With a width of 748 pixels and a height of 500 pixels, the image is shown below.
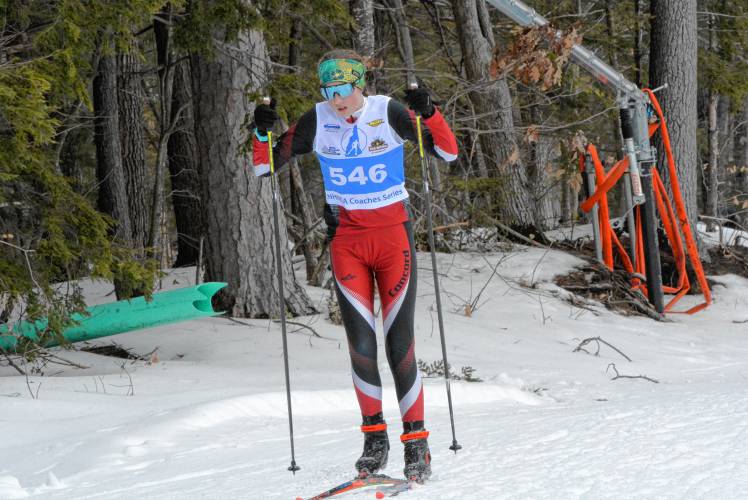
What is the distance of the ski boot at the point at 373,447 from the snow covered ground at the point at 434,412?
0.48 feet

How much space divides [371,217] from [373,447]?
1169 mm

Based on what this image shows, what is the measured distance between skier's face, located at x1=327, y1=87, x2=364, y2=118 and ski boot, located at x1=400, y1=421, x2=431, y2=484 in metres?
1.61

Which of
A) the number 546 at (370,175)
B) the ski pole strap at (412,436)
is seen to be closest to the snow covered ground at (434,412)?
the ski pole strap at (412,436)

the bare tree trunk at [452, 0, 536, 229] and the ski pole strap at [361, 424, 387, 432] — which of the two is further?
the bare tree trunk at [452, 0, 536, 229]

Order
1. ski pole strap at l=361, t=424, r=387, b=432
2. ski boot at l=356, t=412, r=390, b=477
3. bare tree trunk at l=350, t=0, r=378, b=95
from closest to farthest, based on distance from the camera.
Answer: ski boot at l=356, t=412, r=390, b=477
ski pole strap at l=361, t=424, r=387, b=432
bare tree trunk at l=350, t=0, r=378, b=95


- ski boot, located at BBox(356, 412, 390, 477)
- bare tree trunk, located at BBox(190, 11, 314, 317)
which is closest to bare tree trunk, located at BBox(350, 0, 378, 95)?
bare tree trunk, located at BBox(190, 11, 314, 317)

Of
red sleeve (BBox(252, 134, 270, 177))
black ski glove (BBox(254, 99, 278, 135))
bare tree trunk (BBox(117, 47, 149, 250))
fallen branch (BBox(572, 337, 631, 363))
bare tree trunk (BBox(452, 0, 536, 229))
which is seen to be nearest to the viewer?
black ski glove (BBox(254, 99, 278, 135))

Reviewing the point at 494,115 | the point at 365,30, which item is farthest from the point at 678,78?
the point at 365,30

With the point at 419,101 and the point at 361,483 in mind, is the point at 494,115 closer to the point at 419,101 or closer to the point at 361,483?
the point at 419,101

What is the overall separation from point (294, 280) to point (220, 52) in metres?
2.50

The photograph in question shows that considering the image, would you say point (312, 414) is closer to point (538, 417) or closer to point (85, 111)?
point (538, 417)

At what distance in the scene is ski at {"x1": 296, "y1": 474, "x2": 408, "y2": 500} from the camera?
414 cm

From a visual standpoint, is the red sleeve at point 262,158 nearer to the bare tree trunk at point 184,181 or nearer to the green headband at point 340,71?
the green headband at point 340,71

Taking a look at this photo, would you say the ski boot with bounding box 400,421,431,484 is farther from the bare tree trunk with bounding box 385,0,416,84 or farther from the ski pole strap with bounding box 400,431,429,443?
the bare tree trunk with bounding box 385,0,416,84
